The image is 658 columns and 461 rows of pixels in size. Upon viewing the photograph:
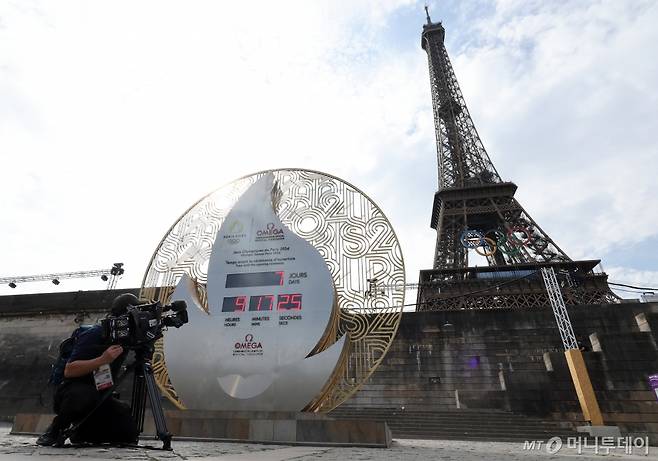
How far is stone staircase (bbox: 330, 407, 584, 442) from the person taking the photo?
934 centimetres

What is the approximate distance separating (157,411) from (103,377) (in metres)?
0.55

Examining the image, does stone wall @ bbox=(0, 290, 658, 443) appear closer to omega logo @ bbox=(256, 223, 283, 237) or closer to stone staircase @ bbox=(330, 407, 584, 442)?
stone staircase @ bbox=(330, 407, 584, 442)

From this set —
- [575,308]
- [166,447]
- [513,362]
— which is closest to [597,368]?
[513,362]

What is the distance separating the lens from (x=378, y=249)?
705 cm

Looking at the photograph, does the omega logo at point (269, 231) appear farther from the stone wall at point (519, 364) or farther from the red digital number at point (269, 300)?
the stone wall at point (519, 364)

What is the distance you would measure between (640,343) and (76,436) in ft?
48.5

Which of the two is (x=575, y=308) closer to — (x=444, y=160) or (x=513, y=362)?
(x=513, y=362)

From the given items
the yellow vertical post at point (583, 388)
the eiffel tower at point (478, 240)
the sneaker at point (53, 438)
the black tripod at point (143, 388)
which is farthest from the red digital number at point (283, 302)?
the eiffel tower at point (478, 240)

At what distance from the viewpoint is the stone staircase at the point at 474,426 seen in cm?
934

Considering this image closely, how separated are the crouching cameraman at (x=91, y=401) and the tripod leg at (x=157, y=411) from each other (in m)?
0.18

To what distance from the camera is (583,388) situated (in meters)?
10.6

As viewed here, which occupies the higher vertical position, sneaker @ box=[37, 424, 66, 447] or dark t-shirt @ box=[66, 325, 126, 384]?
dark t-shirt @ box=[66, 325, 126, 384]

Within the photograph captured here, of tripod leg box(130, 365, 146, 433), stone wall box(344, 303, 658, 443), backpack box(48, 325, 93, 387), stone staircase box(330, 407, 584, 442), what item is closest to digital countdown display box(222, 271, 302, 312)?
tripod leg box(130, 365, 146, 433)

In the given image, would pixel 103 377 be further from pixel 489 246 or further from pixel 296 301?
pixel 489 246
